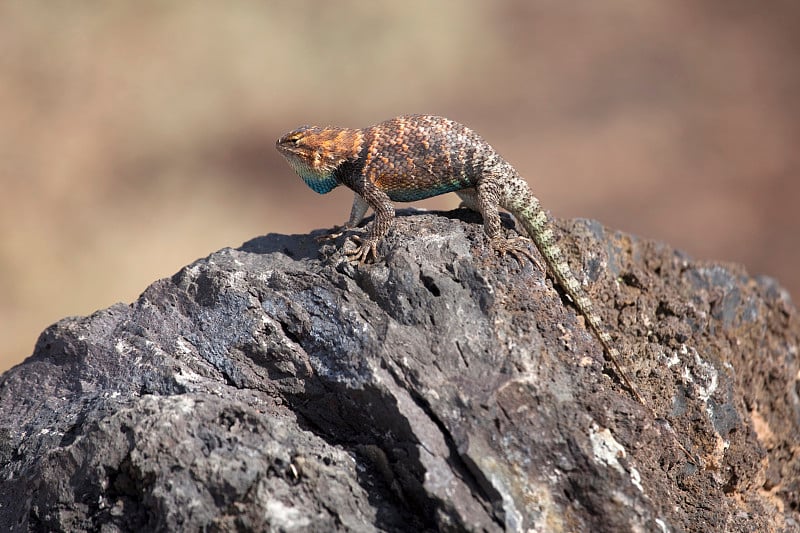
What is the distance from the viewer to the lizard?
4.18 m

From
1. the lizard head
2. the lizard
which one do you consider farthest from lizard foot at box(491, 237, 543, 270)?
the lizard head

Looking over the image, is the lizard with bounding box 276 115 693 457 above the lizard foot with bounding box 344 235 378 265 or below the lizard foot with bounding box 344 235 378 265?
above

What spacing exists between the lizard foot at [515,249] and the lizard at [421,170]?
0.18 meters

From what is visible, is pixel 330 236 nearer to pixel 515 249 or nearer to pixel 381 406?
pixel 515 249

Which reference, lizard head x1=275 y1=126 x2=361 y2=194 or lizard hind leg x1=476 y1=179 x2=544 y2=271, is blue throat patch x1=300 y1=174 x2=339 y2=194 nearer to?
lizard head x1=275 y1=126 x2=361 y2=194

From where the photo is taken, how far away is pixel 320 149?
452 cm

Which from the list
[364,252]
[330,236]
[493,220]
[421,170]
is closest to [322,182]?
[330,236]

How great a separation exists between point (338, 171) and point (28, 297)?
6.18m

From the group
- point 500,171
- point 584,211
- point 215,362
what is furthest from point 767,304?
point 584,211

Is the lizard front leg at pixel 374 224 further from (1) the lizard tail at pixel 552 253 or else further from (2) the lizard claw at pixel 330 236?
(1) the lizard tail at pixel 552 253

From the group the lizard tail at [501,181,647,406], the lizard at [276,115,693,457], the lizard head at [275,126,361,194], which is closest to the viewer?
the lizard tail at [501,181,647,406]

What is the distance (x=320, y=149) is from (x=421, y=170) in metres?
0.62

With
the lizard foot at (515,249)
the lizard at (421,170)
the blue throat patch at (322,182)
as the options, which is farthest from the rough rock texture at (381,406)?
the blue throat patch at (322,182)

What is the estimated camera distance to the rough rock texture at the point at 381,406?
3027mm
